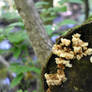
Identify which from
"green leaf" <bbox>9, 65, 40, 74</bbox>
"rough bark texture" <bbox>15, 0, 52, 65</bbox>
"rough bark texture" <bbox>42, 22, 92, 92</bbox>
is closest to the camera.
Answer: "rough bark texture" <bbox>42, 22, 92, 92</bbox>

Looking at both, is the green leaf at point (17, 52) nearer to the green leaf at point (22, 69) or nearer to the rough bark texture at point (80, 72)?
the green leaf at point (22, 69)

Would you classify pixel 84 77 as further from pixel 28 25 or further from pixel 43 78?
pixel 28 25

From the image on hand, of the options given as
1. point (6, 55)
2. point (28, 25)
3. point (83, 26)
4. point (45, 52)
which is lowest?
point (6, 55)

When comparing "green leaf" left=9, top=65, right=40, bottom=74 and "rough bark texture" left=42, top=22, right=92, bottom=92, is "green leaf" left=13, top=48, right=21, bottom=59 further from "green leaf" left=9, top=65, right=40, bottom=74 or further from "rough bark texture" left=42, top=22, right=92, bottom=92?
"rough bark texture" left=42, top=22, right=92, bottom=92

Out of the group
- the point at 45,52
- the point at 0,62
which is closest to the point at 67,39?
the point at 45,52

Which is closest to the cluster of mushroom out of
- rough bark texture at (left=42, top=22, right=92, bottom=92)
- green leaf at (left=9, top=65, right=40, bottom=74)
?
rough bark texture at (left=42, top=22, right=92, bottom=92)
